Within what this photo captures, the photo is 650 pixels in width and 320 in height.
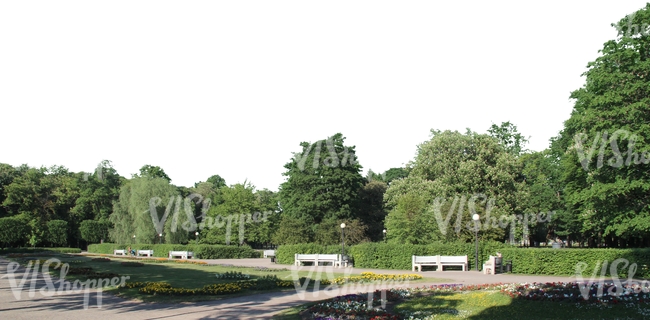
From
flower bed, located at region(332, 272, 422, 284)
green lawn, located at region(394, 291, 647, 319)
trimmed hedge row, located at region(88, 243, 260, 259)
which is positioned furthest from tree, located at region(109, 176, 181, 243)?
green lawn, located at region(394, 291, 647, 319)

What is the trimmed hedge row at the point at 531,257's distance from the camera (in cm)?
2020

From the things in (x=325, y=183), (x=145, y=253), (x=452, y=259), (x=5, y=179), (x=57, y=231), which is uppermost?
(x=5, y=179)

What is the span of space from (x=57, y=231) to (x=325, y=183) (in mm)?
44342

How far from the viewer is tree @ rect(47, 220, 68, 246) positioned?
7162cm

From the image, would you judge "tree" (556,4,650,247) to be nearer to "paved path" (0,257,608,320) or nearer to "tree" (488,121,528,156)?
"paved path" (0,257,608,320)

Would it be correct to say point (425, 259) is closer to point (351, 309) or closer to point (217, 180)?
point (351, 309)

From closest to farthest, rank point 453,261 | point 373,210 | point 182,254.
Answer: point 453,261 → point 182,254 → point 373,210

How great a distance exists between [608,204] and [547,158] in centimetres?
2758

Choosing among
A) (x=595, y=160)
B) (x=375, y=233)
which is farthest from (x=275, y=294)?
(x=375, y=233)

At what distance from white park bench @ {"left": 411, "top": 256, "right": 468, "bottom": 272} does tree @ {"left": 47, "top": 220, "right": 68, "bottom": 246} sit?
62.3 meters

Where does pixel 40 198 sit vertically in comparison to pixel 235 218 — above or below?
above

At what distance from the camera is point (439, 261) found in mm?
25688

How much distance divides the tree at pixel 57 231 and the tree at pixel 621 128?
2716 inches

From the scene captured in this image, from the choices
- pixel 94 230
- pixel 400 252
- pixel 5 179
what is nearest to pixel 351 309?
pixel 400 252
